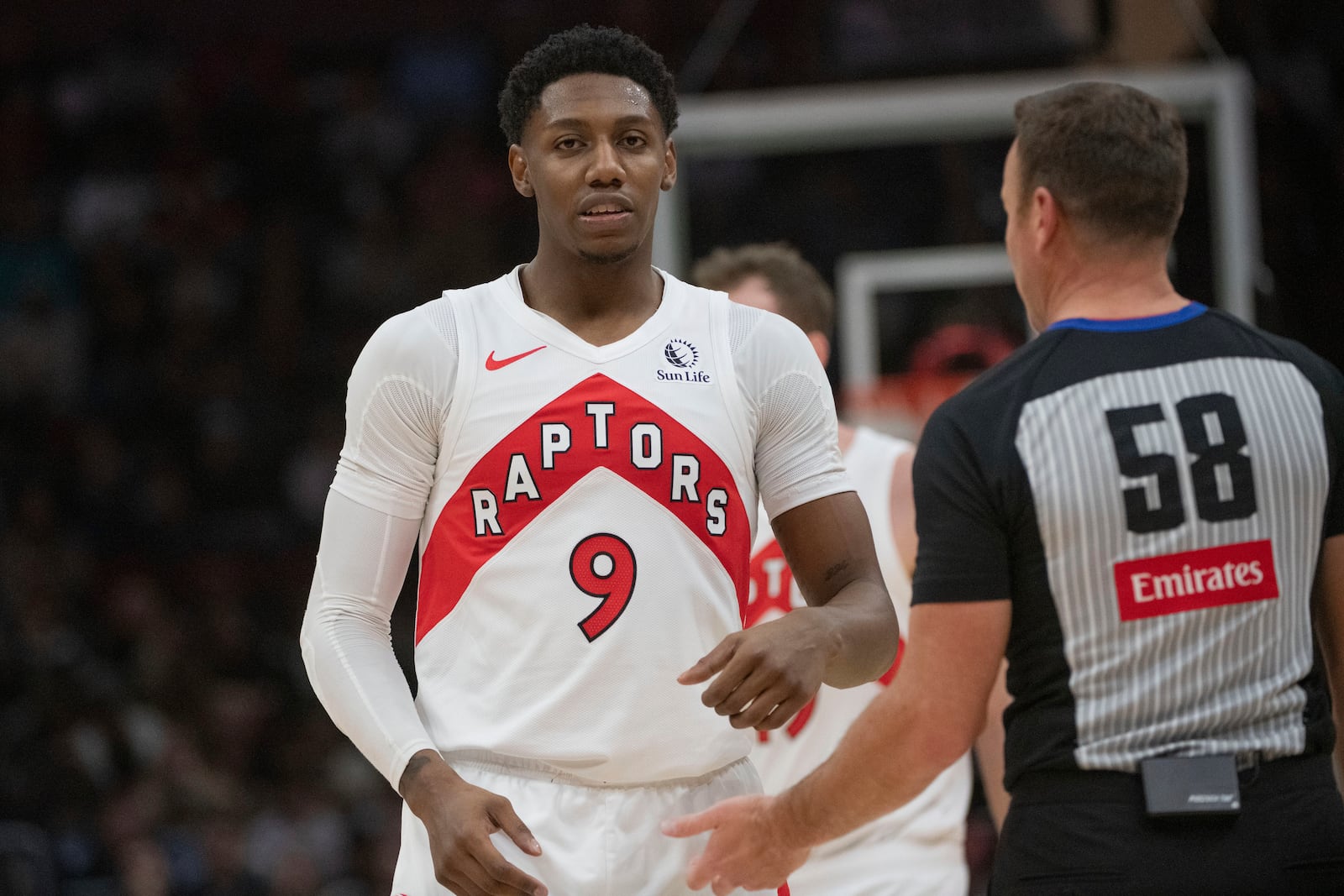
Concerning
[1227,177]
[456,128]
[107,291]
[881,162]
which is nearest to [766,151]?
[881,162]

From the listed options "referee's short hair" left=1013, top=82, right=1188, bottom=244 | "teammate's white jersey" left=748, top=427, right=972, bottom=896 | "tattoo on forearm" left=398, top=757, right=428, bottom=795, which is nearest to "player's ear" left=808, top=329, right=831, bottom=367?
"teammate's white jersey" left=748, top=427, right=972, bottom=896

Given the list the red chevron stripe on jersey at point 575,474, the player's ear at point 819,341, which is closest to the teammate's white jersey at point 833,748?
the player's ear at point 819,341

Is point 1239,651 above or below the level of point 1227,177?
below

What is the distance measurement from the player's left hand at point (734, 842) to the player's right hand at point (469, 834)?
27 centimetres

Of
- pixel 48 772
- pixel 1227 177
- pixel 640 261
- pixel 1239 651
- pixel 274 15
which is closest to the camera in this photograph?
pixel 1239 651

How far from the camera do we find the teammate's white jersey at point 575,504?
9.00 ft

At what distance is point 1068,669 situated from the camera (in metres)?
2.53

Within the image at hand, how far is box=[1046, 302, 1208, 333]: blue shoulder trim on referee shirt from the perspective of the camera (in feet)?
8.66

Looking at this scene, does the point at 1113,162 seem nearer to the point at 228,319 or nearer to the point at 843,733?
the point at 843,733

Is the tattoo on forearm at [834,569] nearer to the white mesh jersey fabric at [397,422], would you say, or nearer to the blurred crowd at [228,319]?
the white mesh jersey fabric at [397,422]

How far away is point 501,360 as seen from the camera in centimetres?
288

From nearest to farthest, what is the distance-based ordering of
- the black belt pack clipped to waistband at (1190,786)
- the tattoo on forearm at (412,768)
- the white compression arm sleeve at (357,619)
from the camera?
the black belt pack clipped to waistband at (1190,786) → the tattoo on forearm at (412,768) → the white compression arm sleeve at (357,619)

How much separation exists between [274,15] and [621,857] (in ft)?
Answer: 32.7

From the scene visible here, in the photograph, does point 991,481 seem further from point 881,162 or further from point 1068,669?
point 881,162
